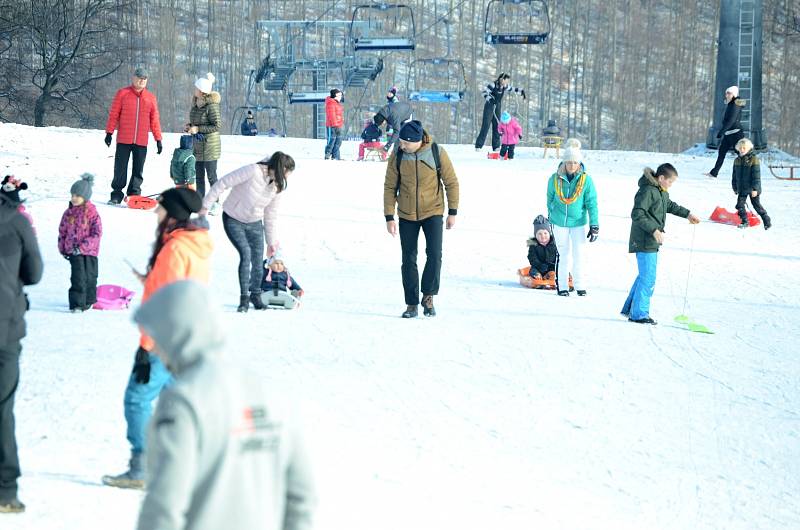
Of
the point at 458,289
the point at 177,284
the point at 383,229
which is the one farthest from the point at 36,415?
the point at 383,229

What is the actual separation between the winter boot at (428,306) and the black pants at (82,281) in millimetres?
2563

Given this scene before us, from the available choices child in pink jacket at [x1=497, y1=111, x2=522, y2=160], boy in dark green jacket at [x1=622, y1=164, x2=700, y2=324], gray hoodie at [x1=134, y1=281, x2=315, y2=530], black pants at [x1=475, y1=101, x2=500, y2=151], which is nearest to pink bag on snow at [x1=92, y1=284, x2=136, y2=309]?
boy in dark green jacket at [x1=622, y1=164, x2=700, y2=324]

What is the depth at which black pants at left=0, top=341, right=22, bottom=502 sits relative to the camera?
14.6 ft

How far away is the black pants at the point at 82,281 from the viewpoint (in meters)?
8.79

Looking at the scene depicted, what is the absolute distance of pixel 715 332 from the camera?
9516mm

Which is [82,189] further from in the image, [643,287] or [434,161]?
[643,287]

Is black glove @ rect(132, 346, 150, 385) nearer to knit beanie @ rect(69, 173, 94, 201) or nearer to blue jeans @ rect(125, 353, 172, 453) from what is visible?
blue jeans @ rect(125, 353, 172, 453)

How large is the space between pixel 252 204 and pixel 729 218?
31.0 feet

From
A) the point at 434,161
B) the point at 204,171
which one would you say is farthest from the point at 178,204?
the point at 204,171

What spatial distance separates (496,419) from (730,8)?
76.1 ft

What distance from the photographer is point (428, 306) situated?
9.31 meters

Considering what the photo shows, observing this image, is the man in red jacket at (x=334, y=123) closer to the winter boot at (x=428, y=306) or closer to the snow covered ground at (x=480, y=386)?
the snow covered ground at (x=480, y=386)

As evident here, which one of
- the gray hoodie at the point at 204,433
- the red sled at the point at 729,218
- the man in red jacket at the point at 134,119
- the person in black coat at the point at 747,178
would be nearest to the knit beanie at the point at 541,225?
the man in red jacket at the point at 134,119

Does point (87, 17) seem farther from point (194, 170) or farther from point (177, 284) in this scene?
point (177, 284)
